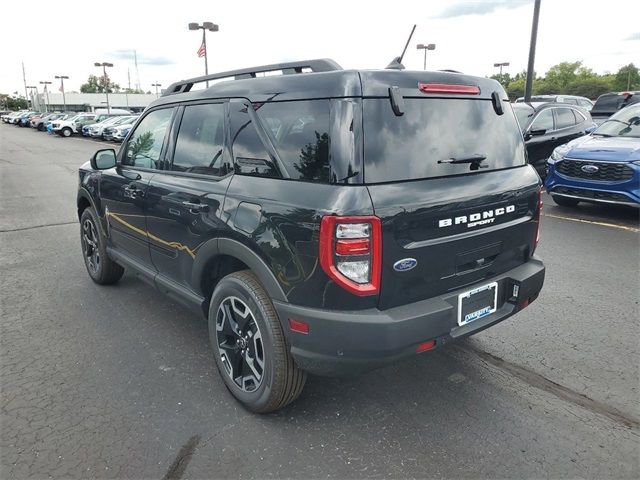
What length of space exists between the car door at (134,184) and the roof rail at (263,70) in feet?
0.76

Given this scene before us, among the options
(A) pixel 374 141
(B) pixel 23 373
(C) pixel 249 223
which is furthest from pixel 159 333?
(A) pixel 374 141

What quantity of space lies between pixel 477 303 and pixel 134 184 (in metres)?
2.67

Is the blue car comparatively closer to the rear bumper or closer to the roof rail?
the rear bumper

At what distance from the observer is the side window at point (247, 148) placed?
8.80 ft

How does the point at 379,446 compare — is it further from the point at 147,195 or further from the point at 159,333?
the point at 147,195

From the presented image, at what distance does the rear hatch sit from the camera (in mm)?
2355

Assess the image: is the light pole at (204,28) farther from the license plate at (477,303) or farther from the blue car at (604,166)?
the license plate at (477,303)

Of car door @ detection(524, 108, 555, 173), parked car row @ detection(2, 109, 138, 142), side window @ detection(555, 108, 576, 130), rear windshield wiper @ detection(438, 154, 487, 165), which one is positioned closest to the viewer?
rear windshield wiper @ detection(438, 154, 487, 165)

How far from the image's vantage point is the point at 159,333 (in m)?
3.87

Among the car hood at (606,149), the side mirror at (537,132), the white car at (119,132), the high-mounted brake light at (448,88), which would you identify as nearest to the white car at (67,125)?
the white car at (119,132)

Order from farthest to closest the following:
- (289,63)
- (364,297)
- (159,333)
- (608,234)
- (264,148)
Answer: (608,234)
(159,333)
(289,63)
(264,148)
(364,297)

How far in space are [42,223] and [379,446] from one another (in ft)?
23.8

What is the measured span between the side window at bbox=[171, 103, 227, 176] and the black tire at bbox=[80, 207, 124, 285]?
170 cm

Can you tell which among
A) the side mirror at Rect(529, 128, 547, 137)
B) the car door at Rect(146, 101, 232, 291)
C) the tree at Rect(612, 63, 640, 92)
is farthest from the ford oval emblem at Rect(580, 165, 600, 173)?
the tree at Rect(612, 63, 640, 92)
